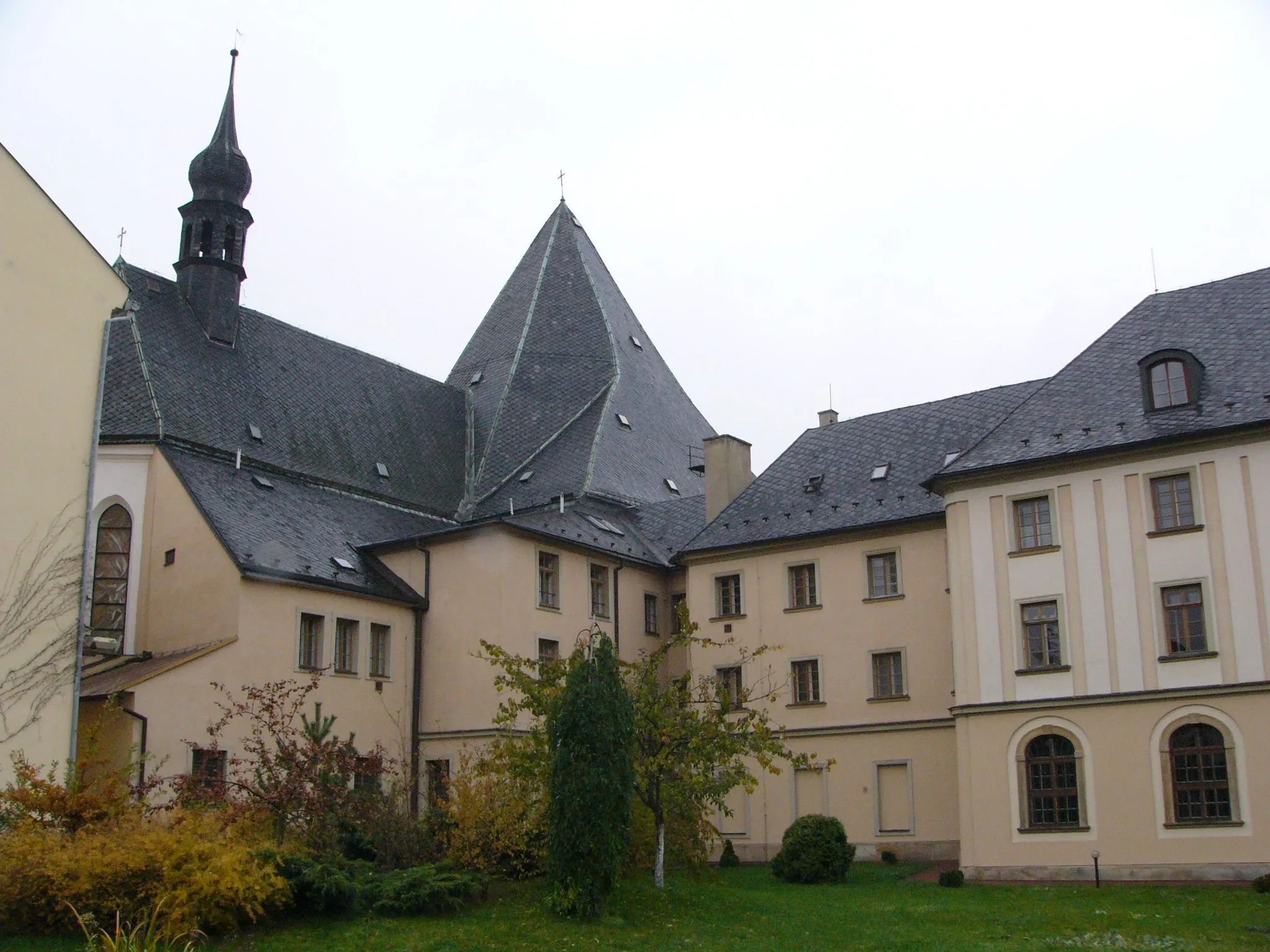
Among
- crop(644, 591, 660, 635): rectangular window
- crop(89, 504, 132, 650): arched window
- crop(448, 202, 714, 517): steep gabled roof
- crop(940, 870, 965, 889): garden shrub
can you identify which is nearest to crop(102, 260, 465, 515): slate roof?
crop(448, 202, 714, 517): steep gabled roof

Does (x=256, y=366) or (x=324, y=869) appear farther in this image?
(x=256, y=366)

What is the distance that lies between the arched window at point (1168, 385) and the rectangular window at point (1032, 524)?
9.67ft

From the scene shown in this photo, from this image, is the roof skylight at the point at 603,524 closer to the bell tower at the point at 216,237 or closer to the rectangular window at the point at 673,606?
the rectangular window at the point at 673,606

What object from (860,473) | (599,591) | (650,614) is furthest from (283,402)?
(860,473)

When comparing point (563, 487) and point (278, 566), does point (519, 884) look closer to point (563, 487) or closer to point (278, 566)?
point (278, 566)

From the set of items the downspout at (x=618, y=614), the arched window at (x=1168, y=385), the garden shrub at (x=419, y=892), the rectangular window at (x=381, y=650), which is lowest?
the garden shrub at (x=419, y=892)

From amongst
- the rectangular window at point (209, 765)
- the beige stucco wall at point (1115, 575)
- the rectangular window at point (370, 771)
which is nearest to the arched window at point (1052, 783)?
the beige stucco wall at point (1115, 575)

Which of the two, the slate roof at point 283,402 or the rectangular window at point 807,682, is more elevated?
the slate roof at point 283,402

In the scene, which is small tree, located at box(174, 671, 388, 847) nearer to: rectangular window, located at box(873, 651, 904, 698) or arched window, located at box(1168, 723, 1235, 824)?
rectangular window, located at box(873, 651, 904, 698)

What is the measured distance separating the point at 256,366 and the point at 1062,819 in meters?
24.8

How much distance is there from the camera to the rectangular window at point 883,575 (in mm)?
33656

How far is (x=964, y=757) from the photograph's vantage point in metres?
28.2

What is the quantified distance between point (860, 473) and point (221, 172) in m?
20.1

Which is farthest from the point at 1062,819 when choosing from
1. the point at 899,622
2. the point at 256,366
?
the point at 256,366
